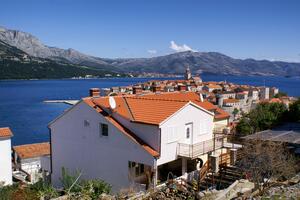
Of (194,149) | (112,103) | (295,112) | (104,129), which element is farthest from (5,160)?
(295,112)

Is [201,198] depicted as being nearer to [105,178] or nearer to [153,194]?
[153,194]

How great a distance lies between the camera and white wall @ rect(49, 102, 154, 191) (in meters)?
17.7

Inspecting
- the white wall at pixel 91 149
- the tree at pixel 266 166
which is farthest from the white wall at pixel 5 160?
the tree at pixel 266 166

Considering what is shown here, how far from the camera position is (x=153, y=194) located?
34.7 feet

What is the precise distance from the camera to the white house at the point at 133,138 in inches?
680

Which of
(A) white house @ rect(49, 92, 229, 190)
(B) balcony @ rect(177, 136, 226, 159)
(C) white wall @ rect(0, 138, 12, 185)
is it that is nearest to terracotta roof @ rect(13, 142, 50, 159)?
(C) white wall @ rect(0, 138, 12, 185)

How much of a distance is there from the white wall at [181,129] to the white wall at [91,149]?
3.93 feet

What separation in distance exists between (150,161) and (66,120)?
697cm

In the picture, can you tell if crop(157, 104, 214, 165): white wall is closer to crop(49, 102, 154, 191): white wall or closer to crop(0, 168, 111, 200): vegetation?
crop(49, 102, 154, 191): white wall

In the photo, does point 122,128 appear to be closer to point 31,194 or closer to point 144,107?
point 144,107

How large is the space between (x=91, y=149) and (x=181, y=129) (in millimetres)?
5415

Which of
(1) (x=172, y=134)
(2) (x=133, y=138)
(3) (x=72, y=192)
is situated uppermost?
(1) (x=172, y=134)

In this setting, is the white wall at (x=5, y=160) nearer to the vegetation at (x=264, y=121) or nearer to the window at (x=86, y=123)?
the window at (x=86, y=123)

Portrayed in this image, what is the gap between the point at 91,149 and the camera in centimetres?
1952
